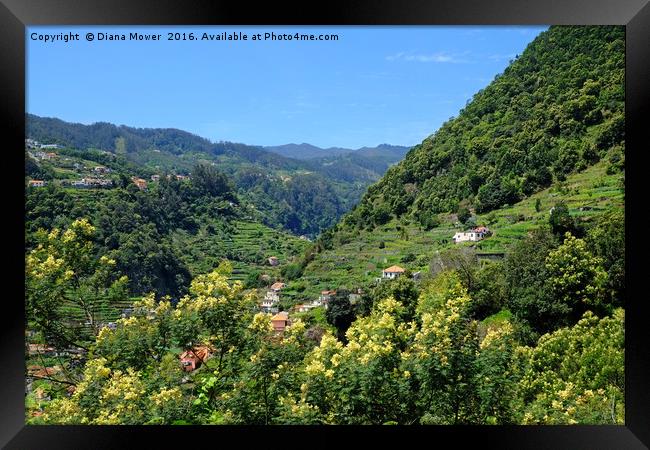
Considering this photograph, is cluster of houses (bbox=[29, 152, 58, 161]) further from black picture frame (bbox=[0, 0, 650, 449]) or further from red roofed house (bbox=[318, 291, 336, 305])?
red roofed house (bbox=[318, 291, 336, 305])

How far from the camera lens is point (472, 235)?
491cm

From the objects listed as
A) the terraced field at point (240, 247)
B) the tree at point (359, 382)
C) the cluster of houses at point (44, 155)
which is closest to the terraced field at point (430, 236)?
the terraced field at point (240, 247)

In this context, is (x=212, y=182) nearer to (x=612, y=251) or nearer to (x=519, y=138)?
(x=519, y=138)

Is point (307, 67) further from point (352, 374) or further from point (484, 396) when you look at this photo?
point (484, 396)

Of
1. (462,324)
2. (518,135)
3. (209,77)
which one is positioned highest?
(209,77)

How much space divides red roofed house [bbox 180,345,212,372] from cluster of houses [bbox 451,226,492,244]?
2540mm

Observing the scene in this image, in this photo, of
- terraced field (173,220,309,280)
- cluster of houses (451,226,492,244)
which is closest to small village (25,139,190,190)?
terraced field (173,220,309,280)

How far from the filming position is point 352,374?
3.44m

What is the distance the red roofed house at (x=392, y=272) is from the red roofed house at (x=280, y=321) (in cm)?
102

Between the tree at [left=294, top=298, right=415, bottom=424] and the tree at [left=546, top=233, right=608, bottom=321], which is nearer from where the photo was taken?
the tree at [left=294, top=298, right=415, bottom=424]

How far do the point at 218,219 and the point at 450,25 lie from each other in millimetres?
3210

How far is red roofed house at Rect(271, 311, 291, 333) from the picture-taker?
379cm
